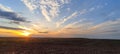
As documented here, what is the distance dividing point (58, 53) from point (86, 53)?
3.96 meters

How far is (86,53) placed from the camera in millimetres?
32969

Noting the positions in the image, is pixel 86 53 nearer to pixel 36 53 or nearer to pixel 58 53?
pixel 58 53

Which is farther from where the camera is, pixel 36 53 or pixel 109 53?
pixel 109 53

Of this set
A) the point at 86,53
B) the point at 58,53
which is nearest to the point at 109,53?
the point at 86,53

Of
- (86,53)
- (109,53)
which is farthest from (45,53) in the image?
(109,53)

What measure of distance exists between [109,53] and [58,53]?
7.63 m

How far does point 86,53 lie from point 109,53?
3.70 metres

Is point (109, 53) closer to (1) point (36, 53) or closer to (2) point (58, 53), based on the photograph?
(2) point (58, 53)

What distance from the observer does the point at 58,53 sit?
106ft

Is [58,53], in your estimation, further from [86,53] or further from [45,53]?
[86,53]

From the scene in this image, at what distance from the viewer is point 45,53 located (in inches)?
1244

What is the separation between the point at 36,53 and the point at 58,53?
10.7 feet

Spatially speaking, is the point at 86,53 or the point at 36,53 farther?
the point at 86,53

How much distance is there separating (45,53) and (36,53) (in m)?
1.40
